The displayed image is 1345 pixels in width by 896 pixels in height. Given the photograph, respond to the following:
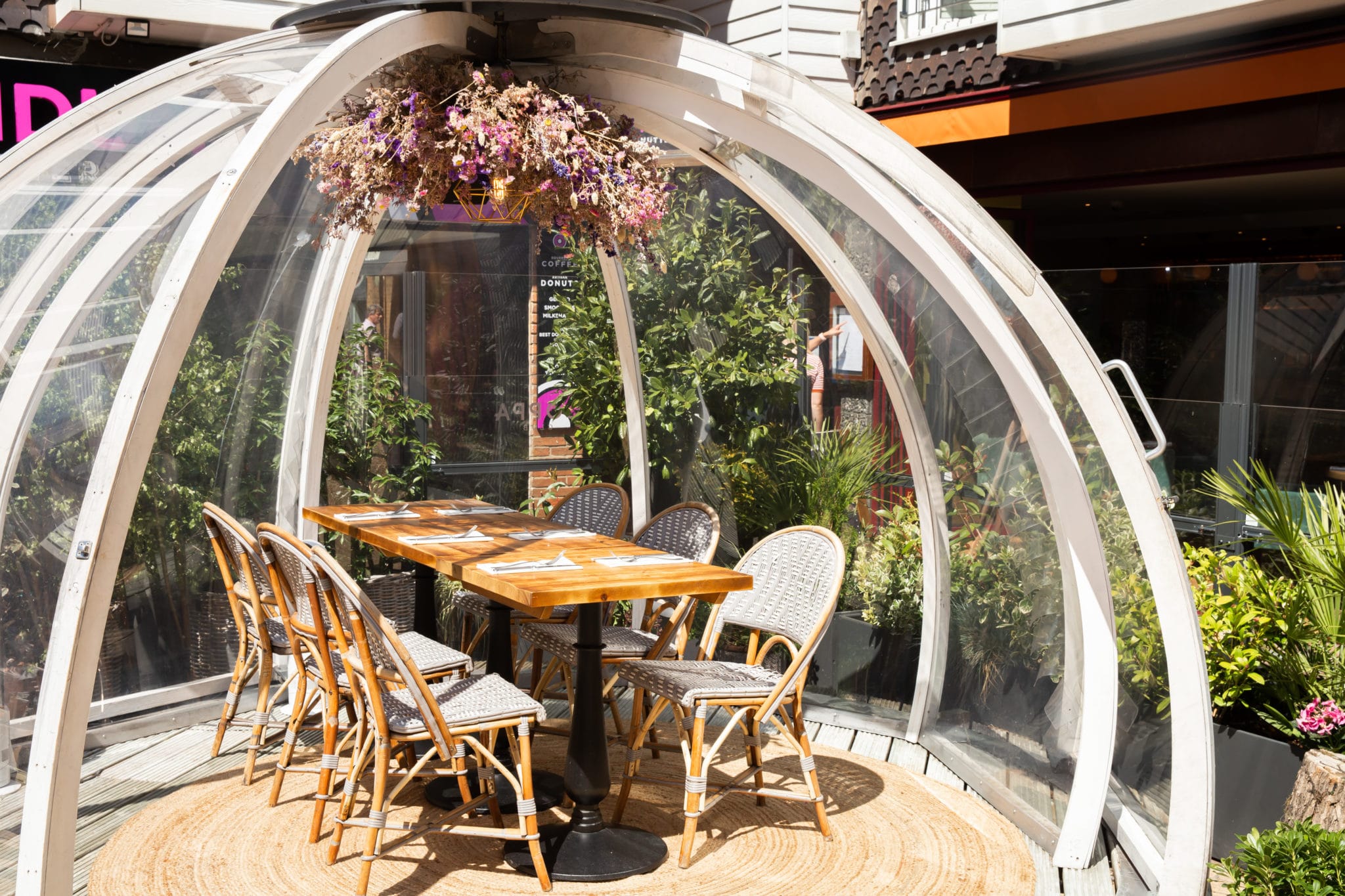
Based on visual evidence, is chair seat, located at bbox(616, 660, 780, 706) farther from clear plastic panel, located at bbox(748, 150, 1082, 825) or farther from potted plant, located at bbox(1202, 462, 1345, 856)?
potted plant, located at bbox(1202, 462, 1345, 856)

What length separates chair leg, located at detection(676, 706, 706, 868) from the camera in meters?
4.04

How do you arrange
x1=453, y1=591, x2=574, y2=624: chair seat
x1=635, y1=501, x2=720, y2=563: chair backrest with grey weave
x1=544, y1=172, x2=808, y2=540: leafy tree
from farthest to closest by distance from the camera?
x1=544, y1=172, x2=808, y2=540: leafy tree → x1=453, y1=591, x2=574, y2=624: chair seat → x1=635, y1=501, x2=720, y2=563: chair backrest with grey weave

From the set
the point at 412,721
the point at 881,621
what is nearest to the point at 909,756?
the point at 881,621

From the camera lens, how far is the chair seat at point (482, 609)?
535 centimetres

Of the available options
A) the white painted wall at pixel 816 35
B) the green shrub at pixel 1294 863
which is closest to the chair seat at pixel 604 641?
the green shrub at pixel 1294 863

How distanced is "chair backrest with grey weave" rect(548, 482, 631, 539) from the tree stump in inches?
119

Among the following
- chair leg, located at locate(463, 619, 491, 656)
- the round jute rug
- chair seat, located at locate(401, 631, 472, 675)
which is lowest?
the round jute rug

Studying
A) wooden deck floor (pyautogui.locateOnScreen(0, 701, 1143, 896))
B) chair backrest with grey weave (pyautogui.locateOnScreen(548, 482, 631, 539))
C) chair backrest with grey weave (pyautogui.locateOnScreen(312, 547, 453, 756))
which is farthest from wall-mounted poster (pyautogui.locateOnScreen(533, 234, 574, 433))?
chair backrest with grey weave (pyautogui.locateOnScreen(312, 547, 453, 756))

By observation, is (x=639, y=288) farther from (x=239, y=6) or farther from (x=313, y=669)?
(x=239, y=6)

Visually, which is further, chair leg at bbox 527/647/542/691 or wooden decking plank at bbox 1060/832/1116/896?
chair leg at bbox 527/647/542/691

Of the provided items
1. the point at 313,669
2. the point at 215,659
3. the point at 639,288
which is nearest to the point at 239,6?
the point at 639,288

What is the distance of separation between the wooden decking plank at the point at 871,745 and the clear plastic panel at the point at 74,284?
127 inches

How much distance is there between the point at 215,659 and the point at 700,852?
265 cm

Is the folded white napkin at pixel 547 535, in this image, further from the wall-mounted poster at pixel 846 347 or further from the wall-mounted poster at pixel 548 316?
the wall-mounted poster at pixel 548 316
